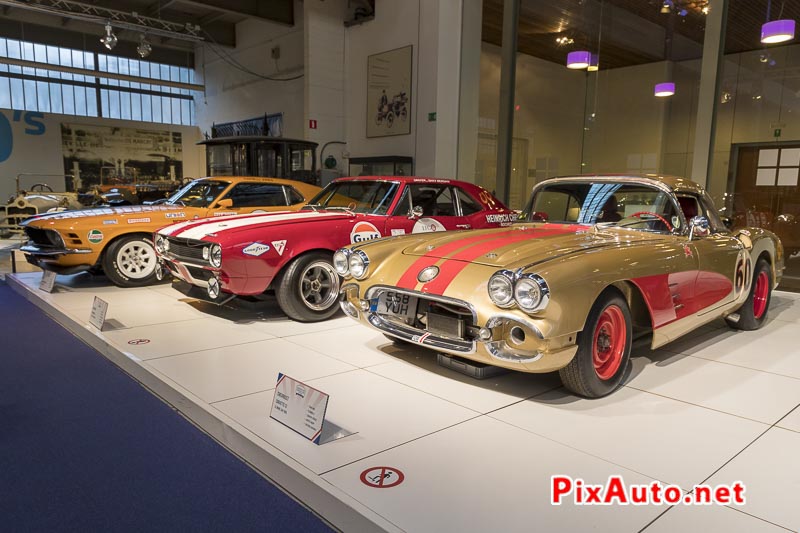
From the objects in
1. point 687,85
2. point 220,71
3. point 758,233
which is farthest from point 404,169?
point 220,71

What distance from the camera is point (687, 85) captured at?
7477mm

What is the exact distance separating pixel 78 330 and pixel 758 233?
579 centimetres

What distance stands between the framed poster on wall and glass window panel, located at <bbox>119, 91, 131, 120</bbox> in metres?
15.8

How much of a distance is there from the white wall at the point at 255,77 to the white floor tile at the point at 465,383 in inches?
501

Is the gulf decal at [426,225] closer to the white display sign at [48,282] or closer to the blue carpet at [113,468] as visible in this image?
the blue carpet at [113,468]

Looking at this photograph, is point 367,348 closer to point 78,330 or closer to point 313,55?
point 78,330

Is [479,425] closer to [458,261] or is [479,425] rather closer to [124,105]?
[458,261]

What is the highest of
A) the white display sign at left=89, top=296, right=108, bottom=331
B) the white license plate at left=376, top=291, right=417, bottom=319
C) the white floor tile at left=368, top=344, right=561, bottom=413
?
the white license plate at left=376, top=291, right=417, bottom=319

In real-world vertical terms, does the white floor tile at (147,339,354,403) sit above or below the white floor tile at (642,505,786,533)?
below

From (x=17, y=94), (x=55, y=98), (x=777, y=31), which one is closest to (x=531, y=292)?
(x=777, y=31)

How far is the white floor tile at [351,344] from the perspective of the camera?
374 centimetres

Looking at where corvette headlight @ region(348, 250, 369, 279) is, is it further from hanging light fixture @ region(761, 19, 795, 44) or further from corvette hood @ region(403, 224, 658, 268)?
hanging light fixture @ region(761, 19, 795, 44)

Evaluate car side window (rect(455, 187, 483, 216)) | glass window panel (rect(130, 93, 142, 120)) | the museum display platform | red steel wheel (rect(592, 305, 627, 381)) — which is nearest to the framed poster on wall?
car side window (rect(455, 187, 483, 216))

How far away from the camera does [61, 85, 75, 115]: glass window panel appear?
22.1 m
